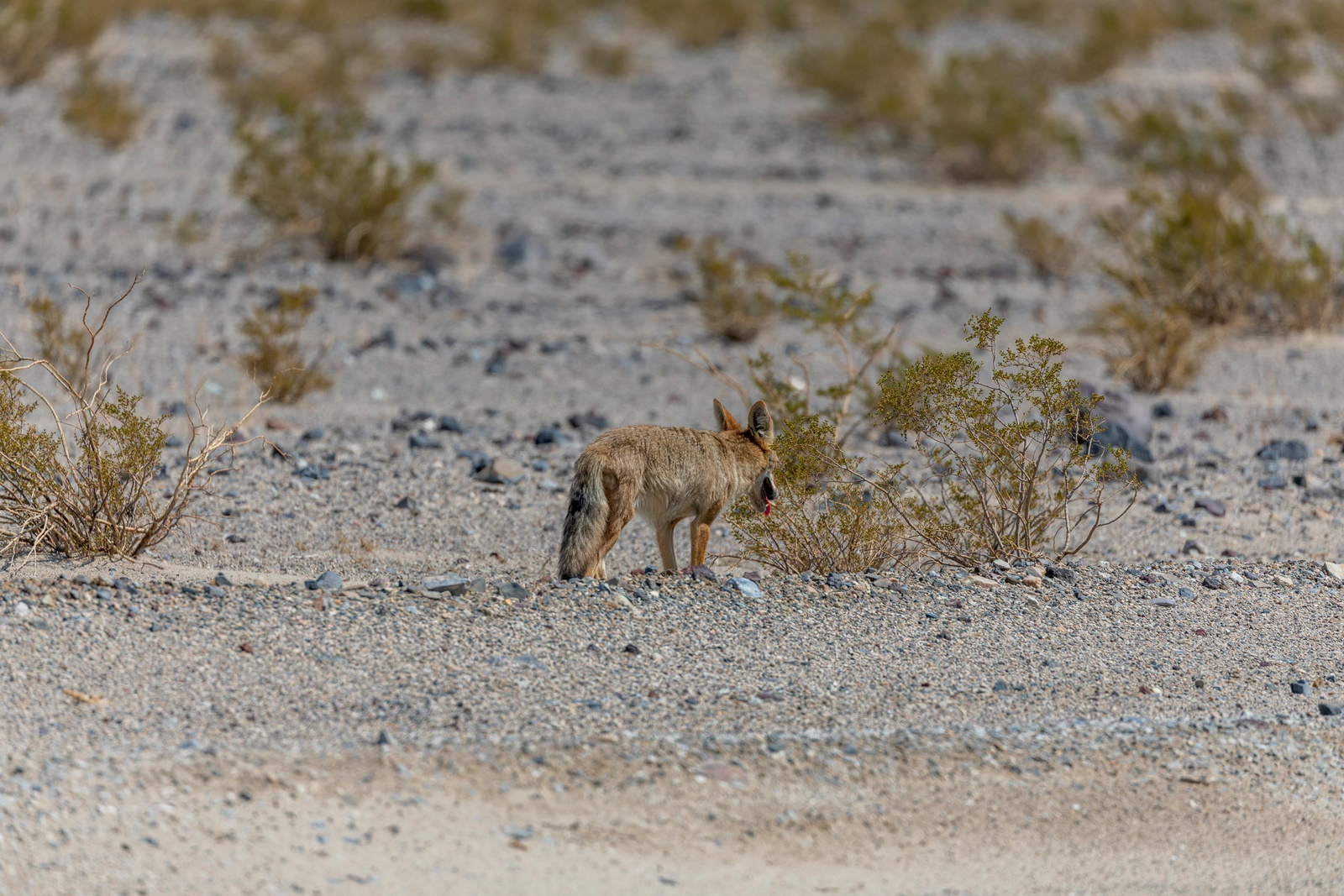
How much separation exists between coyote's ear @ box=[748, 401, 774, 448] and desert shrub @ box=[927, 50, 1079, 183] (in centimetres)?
983

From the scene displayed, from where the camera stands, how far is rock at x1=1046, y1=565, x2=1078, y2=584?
20.1 ft

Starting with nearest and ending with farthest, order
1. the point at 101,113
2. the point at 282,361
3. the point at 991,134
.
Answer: the point at 282,361 < the point at 991,134 < the point at 101,113

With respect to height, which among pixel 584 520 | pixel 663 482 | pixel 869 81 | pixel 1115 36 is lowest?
pixel 584 520

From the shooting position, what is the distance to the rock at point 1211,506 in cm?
779

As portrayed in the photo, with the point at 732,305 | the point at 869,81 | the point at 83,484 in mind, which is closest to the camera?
the point at 83,484

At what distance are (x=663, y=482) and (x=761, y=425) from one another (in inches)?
26.3

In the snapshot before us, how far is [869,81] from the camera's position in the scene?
60.0ft

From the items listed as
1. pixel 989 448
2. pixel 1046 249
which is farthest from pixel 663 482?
pixel 1046 249

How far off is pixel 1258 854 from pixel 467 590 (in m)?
2.79

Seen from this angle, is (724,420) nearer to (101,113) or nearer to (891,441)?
(891,441)

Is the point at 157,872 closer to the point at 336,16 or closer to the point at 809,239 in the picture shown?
the point at 809,239

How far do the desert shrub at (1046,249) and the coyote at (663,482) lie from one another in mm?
7153

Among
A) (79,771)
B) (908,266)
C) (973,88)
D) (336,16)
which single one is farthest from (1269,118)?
(79,771)

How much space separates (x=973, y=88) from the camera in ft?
58.3
